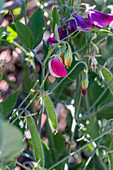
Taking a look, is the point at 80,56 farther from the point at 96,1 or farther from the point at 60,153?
the point at 60,153

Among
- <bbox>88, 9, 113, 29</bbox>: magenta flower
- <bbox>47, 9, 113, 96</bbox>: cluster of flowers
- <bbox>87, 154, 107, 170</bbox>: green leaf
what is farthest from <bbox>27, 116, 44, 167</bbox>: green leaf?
<bbox>87, 154, 107, 170</bbox>: green leaf

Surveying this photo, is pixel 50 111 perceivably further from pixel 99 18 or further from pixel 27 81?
pixel 27 81

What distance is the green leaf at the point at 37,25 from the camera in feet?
2.14

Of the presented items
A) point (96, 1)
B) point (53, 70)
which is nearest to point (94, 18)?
point (53, 70)

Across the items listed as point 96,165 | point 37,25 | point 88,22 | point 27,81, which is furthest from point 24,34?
point 96,165

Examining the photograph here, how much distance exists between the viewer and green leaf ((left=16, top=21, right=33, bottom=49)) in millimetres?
628

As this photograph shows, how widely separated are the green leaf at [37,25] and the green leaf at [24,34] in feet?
0.05

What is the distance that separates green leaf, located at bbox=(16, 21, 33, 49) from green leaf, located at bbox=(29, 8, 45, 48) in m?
0.01

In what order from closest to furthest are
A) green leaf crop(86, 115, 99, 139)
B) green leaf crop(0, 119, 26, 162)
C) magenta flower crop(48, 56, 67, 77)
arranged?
green leaf crop(0, 119, 26, 162), magenta flower crop(48, 56, 67, 77), green leaf crop(86, 115, 99, 139)

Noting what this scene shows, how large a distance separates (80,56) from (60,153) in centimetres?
47

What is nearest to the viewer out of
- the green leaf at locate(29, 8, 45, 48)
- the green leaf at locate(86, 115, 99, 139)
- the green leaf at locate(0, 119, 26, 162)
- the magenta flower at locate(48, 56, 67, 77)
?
the green leaf at locate(0, 119, 26, 162)

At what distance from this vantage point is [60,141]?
3.25 feet

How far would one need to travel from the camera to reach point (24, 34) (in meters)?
0.64

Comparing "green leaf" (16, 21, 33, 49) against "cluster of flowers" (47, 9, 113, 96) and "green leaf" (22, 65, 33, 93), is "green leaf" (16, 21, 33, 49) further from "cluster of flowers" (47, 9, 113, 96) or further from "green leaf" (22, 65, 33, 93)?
"green leaf" (22, 65, 33, 93)
